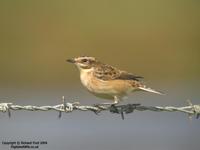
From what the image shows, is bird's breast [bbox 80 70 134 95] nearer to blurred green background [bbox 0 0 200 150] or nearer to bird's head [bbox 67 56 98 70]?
bird's head [bbox 67 56 98 70]

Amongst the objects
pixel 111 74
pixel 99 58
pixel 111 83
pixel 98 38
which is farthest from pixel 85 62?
pixel 98 38

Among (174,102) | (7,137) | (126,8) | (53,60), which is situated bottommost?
(7,137)

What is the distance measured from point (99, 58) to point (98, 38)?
282 centimetres

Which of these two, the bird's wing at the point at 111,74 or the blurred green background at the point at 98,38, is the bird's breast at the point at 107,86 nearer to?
the bird's wing at the point at 111,74

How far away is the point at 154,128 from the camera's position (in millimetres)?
15828

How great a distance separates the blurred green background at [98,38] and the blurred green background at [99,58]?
0.02 m

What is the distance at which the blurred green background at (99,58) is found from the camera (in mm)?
15242

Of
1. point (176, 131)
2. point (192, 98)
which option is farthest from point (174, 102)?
point (176, 131)

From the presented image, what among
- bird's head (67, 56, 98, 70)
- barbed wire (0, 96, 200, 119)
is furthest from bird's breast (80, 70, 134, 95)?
barbed wire (0, 96, 200, 119)

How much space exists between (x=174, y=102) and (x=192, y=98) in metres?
0.58

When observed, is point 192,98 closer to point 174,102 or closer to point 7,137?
point 174,102

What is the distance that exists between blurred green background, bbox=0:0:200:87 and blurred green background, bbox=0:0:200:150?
0.08ft

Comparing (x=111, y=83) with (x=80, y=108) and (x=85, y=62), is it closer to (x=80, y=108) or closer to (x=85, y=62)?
(x=85, y=62)

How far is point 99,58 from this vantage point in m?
20.7
